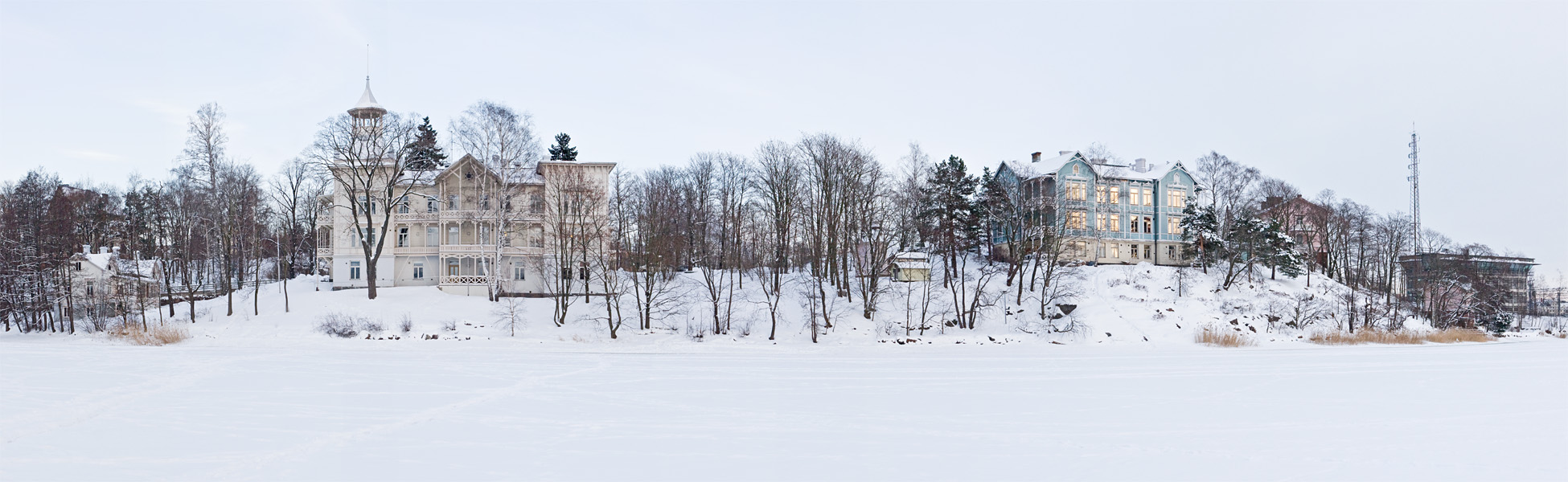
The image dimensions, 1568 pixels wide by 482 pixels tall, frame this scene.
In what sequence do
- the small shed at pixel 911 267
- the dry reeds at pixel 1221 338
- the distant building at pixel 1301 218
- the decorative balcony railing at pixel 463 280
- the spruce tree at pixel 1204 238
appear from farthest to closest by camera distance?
the distant building at pixel 1301 218 < the spruce tree at pixel 1204 238 < the small shed at pixel 911 267 < the decorative balcony railing at pixel 463 280 < the dry reeds at pixel 1221 338

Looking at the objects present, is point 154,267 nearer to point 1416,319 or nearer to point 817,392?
point 817,392

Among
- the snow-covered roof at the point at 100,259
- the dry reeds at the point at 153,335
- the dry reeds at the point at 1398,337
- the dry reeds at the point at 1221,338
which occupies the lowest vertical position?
the dry reeds at the point at 1398,337

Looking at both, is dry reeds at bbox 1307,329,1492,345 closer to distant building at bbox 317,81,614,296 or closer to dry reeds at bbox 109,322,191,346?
distant building at bbox 317,81,614,296

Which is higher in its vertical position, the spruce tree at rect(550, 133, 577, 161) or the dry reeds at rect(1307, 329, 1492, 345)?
the spruce tree at rect(550, 133, 577, 161)

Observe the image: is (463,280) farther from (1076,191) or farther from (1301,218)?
(1301,218)

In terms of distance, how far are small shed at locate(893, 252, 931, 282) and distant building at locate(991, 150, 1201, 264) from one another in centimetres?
632

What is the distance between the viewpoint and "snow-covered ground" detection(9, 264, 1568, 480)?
1159 centimetres

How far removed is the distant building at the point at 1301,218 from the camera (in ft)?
193

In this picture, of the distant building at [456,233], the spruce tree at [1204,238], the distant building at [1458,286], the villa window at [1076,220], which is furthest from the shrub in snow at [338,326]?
the distant building at [1458,286]

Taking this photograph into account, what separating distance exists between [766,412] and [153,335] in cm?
3396

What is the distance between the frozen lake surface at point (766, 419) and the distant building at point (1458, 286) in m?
30.9

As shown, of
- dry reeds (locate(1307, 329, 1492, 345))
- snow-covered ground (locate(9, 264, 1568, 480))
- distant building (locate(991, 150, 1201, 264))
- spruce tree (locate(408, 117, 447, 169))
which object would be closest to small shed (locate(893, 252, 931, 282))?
distant building (locate(991, 150, 1201, 264))

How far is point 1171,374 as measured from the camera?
80.8 ft

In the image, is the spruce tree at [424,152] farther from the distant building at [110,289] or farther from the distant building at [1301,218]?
the distant building at [1301,218]
